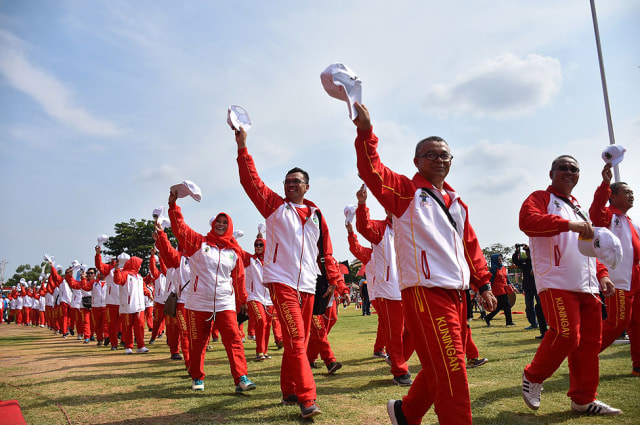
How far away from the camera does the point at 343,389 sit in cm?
→ 592

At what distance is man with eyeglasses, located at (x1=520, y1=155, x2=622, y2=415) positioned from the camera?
173 inches

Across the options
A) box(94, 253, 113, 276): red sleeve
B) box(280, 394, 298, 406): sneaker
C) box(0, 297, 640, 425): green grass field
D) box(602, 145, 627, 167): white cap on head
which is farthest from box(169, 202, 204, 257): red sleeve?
box(94, 253, 113, 276): red sleeve

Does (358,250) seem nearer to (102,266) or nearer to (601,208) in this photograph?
(601,208)

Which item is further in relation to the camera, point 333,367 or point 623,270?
point 333,367

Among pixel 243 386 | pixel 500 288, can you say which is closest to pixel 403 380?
pixel 243 386

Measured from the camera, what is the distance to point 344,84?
315cm

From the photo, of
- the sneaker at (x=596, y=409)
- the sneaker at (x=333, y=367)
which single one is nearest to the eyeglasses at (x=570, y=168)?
the sneaker at (x=596, y=409)

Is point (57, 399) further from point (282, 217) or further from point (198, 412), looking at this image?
point (282, 217)

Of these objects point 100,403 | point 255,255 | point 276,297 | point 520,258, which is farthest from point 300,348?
point 520,258

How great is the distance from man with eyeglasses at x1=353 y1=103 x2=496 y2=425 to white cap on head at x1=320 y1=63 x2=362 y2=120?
7 centimetres

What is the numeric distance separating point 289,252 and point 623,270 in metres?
4.30

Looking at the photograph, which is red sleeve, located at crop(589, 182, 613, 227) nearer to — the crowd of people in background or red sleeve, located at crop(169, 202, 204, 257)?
the crowd of people in background

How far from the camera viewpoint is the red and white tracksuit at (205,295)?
640 centimetres

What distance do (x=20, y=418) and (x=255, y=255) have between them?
720cm
